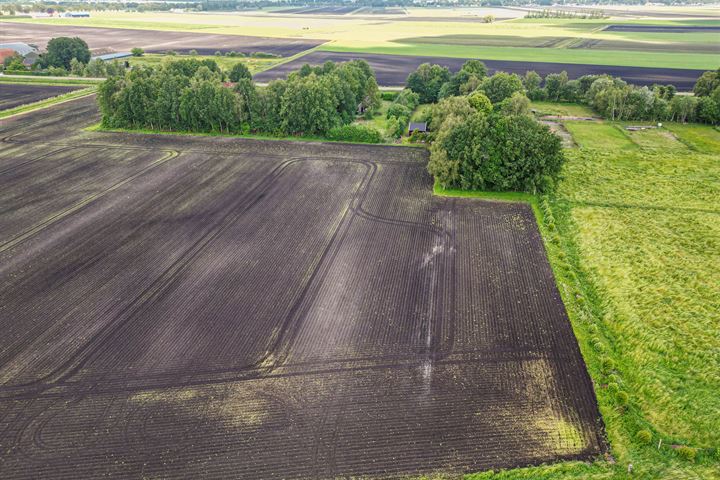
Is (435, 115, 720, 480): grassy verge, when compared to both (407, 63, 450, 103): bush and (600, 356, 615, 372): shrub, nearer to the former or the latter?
(600, 356, 615, 372): shrub

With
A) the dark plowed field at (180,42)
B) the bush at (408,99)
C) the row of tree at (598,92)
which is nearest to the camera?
the row of tree at (598,92)

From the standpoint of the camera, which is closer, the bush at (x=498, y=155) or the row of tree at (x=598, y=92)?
the bush at (x=498, y=155)

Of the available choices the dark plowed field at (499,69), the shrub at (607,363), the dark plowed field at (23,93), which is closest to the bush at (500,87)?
the dark plowed field at (499,69)

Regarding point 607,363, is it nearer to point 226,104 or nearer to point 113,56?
point 226,104

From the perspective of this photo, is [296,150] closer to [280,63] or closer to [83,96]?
[83,96]

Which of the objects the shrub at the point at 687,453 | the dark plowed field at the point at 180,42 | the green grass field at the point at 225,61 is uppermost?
the dark plowed field at the point at 180,42

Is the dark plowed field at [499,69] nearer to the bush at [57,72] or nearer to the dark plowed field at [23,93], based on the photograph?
the dark plowed field at [23,93]

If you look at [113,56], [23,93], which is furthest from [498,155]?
[113,56]

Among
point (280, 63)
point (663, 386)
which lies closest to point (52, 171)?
point (663, 386)
